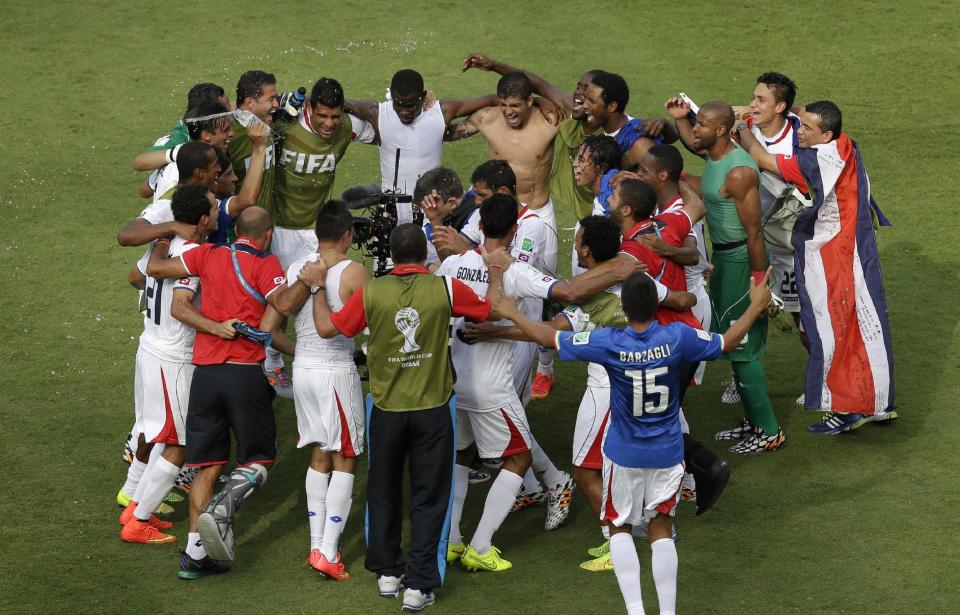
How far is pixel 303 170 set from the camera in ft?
30.3

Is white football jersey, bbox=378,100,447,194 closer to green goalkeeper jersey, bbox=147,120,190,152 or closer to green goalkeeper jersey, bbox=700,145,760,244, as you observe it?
green goalkeeper jersey, bbox=147,120,190,152

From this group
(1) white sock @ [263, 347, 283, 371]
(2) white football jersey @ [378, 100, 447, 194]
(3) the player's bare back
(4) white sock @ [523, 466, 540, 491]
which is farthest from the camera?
(1) white sock @ [263, 347, 283, 371]

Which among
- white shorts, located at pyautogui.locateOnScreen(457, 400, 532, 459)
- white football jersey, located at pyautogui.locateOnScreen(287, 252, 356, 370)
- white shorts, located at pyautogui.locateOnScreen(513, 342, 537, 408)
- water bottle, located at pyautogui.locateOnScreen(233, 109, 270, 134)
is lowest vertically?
white shorts, located at pyautogui.locateOnScreen(457, 400, 532, 459)

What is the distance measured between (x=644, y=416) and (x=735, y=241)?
2.54m

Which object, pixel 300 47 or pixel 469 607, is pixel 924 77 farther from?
pixel 469 607

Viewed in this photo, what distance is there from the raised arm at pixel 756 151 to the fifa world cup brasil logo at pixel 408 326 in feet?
10.1

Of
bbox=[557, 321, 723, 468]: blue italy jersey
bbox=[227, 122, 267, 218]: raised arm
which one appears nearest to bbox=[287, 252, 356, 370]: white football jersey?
bbox=[227, 122, 267, 218]: raised arm

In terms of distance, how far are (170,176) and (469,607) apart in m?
3.46

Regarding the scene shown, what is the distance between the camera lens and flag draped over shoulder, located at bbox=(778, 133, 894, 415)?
8.79 meters

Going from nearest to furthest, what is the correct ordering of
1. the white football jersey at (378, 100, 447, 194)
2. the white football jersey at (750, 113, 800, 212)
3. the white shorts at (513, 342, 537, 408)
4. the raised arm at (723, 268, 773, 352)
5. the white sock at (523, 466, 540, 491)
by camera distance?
the raised arm at (723, 268, 773, 352), the white shorts at (513, 342, 537, 408), the white sock at (523, 466, 540, 491), the white football jersey at (750, 113, 800, 212), the white football jersey at (378, 100, 447, 194)

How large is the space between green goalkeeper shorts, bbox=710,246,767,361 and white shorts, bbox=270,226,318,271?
2.97 m

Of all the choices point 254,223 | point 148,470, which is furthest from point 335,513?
point 254,223

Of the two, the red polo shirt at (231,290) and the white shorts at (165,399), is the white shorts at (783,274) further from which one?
the white shorts at (165,399)

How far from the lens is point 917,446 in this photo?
8766 millimetres
